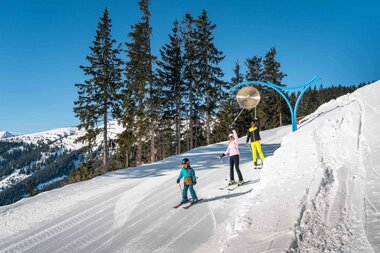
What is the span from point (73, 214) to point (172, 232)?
396 centimetres

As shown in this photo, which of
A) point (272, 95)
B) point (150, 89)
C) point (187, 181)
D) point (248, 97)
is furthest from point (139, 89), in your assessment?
point (272, 95)

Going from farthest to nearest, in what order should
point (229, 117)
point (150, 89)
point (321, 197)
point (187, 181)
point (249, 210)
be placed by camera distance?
point (229, 117) → point (150, 89) → point (187, 181) → point (249, 210) → point (321, 197)

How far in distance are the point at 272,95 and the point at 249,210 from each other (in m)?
45.7

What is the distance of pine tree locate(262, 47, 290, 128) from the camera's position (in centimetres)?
4769

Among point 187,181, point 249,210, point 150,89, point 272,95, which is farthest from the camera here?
point 272,95

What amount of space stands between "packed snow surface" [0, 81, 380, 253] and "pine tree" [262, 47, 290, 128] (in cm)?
3710

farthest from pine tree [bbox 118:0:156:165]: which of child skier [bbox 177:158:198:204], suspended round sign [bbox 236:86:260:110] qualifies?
child skier [bbox 177:158:198:204]

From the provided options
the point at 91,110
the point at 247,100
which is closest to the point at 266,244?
the point at 247,100

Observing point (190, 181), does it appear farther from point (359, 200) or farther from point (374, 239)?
point (374, 239)

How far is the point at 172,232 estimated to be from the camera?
254 inches

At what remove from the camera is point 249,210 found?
250 inches

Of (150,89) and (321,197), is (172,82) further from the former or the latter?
(321,197)

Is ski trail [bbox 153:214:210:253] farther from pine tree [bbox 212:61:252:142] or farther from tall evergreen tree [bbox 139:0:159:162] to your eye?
pine tree [bbox 212:61:252:142]

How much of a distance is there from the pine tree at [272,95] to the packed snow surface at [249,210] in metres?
37.1
